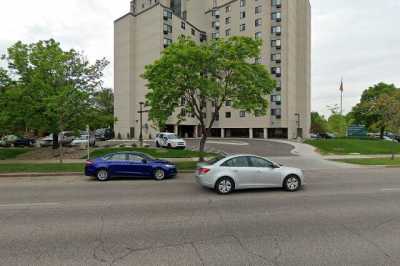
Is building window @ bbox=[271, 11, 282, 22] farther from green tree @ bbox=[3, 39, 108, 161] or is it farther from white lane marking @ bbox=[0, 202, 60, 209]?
white lane marking @ bbox=[0, 202, 60, 209]

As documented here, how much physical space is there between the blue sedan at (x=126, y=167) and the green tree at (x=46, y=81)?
7433 mm

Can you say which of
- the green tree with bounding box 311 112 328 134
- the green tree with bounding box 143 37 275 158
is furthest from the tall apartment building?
the green tree with bounding box 143 37 275 158

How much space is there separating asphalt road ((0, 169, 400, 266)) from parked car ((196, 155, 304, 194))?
1.27 ft

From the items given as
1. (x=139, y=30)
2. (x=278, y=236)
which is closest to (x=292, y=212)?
(x=278, y=236)

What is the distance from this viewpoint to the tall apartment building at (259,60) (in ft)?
172

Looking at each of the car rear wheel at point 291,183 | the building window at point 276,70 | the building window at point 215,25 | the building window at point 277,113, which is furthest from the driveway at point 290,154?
the building window at point 215,25

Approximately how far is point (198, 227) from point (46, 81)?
20938 mm

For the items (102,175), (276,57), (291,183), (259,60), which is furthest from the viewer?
(276,57)

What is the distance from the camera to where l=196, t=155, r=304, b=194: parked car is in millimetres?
9352

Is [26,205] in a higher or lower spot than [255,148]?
lower

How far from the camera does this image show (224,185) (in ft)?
30.7

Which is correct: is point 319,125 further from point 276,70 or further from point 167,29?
point 167,29

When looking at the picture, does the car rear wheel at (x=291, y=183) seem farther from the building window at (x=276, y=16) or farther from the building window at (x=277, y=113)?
the building window at (x=276, y=16)

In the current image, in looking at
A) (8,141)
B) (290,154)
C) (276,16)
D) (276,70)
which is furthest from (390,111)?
(8,141)
